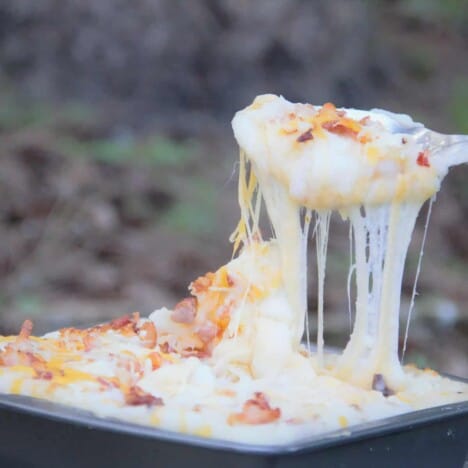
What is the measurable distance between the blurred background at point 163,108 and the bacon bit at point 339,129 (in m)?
2.46

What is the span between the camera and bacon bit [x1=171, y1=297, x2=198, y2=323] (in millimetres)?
1623

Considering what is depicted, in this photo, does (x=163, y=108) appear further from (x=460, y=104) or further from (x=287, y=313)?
(x=287, y=313)

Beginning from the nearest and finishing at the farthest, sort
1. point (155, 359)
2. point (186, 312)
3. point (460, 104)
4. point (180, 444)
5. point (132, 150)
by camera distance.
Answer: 1. point (180, 444)
2. point (155, 359)
3. point (186, 312)
4. point (132, 150)
5. point (460, 104)

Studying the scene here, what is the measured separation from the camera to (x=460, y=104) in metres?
5.20

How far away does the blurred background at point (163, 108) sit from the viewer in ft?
13.5

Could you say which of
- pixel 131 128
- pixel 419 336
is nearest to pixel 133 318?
pixel 419 336

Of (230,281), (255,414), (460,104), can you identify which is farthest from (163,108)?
(255,414)

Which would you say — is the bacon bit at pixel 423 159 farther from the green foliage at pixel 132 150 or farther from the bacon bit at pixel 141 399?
the green foliage at pixel 132 150

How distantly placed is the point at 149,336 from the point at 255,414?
1.28 ft

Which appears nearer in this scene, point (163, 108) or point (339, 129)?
Result: point (339, 129)

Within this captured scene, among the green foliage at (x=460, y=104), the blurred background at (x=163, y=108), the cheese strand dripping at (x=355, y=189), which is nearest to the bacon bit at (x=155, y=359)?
the cheese strand dripping at (x=355, y=189)

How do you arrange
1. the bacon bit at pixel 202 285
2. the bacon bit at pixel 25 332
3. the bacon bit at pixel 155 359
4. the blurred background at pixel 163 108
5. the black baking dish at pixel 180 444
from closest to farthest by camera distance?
1. the black baking dish at pixel 180 444
2. the bacon bit at pixel 155 359
3. the bacon bit at pixel 25 332
4. the bacon bit at pixel 202 285
5. the blurred background at pixel 163 108

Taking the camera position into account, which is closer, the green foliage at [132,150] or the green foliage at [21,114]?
the green foliage at [132,150]

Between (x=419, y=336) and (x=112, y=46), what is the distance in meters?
2.06
